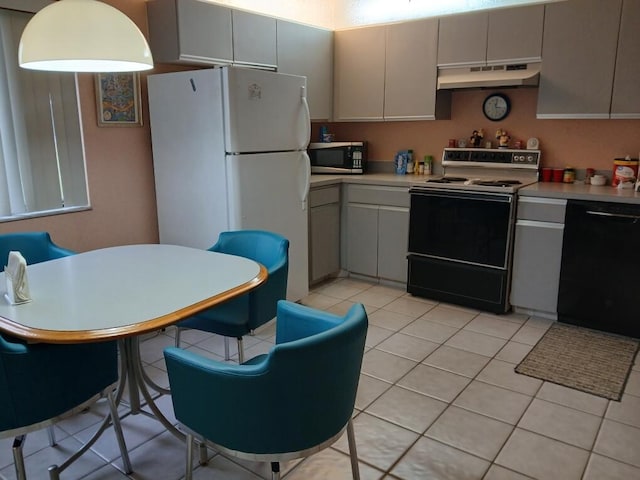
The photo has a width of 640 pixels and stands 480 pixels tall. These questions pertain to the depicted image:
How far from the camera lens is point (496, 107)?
410 centimetres

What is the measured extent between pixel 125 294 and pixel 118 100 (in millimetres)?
1969

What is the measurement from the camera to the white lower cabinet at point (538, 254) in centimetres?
340

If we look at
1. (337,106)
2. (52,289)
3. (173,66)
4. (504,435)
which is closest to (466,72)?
(337,106)

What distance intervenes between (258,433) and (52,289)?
3.36 ft

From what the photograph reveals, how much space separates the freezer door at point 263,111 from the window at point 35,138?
967 millimetres

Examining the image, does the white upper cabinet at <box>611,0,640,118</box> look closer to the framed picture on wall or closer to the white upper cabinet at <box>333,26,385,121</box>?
the white upper cabinet at <box>333,26,385,121</box>

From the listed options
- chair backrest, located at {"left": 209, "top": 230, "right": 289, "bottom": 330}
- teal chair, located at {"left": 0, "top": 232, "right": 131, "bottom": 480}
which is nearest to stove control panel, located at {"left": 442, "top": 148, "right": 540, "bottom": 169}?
chair backrest, located at {"left": 209, "top": 230, "right": 289, "bottom": 330}

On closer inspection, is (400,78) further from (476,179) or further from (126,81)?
(126,81)

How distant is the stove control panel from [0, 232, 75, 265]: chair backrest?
10.1 feet

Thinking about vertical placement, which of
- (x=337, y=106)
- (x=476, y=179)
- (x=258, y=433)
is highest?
(x=337, y=106)

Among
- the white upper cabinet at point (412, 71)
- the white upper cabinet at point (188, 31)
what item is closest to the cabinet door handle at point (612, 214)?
the white upper cabinet at point (412, 71)

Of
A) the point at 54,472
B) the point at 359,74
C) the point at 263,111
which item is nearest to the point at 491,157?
the point at 359,74

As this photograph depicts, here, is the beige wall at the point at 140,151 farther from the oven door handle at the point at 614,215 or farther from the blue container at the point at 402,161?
the oven door handle at the point at 614,215

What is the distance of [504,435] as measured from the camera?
2.29 m
